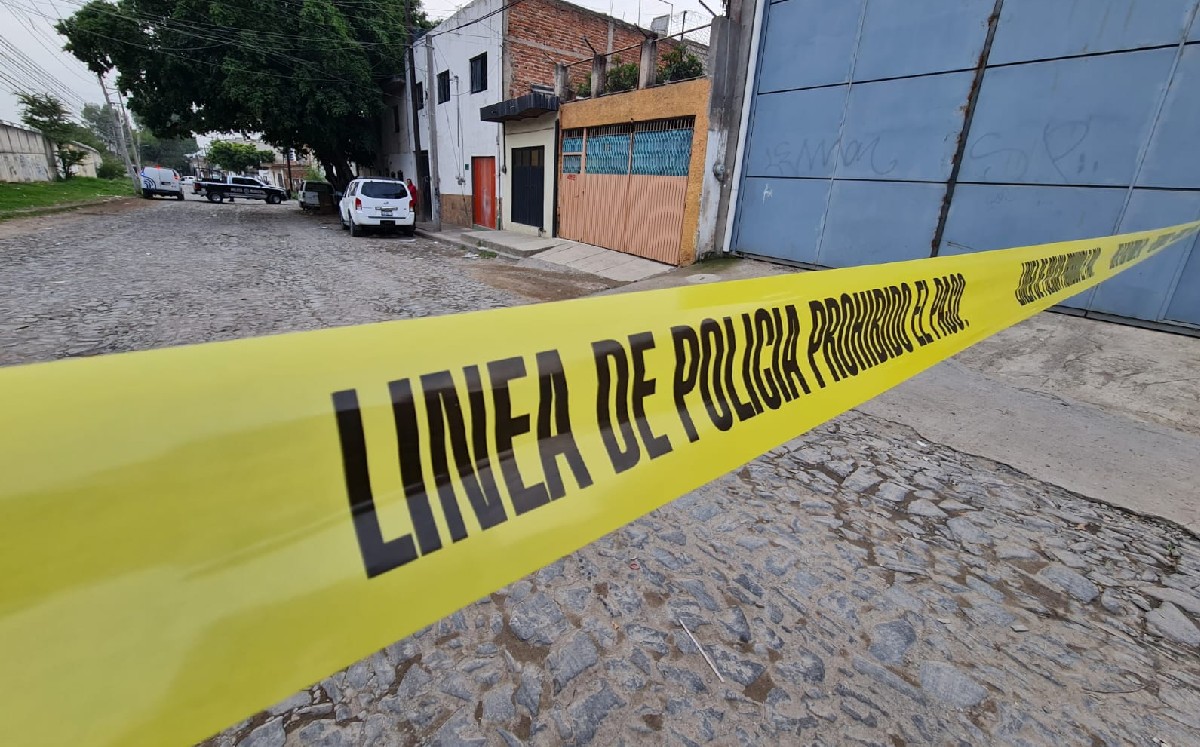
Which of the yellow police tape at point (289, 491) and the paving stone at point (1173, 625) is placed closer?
the yellow police tape at point (289, 491)

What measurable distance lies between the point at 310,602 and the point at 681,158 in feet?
34.7

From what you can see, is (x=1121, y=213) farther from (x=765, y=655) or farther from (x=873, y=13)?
(x=765, y=655)

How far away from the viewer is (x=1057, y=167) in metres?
5.98

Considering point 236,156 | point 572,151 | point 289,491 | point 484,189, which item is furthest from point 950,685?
point 236,156

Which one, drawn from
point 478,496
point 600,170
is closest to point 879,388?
point 478,496

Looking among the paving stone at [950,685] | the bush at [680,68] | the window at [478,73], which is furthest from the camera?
the window at [478,73]

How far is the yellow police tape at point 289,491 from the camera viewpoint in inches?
25.5

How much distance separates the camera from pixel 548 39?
52.3ft

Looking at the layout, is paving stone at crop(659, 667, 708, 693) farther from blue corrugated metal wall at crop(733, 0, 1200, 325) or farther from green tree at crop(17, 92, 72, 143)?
green tree at crop(17, 92, 72, 143)

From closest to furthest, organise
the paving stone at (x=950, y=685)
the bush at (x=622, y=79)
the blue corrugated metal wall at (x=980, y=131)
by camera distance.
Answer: the paving stone at (x=950, y=685) → the blue corrugated metal wall at (x=980, y=131) → the bush at (x=622, y=79)

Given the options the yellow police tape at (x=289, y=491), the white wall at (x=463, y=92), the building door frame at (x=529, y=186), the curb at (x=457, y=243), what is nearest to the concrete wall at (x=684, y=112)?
the building door frame at (x=529, y=186)

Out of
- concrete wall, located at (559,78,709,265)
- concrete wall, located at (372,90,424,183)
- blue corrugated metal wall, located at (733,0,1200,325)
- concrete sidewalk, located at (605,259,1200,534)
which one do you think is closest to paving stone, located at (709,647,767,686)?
concrete sidewalk, located at (605,259,1200,534)

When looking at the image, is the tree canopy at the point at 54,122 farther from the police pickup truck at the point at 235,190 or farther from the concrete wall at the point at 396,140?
the concrete wall at the point at 396,140

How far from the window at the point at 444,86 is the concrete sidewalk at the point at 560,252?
601 centimetres
